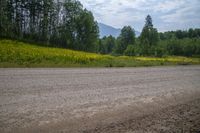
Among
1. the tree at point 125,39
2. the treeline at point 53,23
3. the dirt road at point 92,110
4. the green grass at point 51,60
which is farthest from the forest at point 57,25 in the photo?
the dirt road at point 92,110

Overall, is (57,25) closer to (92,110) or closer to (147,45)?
(147,45)

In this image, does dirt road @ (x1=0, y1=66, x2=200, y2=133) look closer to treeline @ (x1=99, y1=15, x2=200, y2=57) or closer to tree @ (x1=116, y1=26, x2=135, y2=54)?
treeline @ (x1=99, y1=15, x2=200, y2=57)

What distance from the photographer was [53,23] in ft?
255

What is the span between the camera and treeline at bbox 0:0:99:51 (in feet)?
241

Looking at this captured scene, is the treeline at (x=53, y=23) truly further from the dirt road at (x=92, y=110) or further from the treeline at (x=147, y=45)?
the dirt road at (x=92, y=110)

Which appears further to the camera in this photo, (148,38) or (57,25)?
(148,38)

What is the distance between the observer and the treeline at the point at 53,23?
73.4 meters

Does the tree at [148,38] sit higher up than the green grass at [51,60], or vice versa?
the tree at [148,38]

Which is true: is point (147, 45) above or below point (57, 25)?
below

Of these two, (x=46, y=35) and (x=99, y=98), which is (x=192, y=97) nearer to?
(x=99, y=98)

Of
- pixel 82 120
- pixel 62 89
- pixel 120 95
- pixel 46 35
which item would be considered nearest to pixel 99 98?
pixel 120 95

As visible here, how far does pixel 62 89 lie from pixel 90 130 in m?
4.87

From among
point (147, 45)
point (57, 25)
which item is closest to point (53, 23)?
point (57, 25)

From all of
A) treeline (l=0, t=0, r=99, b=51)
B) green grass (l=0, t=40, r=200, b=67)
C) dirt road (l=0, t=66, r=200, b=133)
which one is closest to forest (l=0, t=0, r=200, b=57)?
treeline (l=0, t=0, r=99, b=51)
